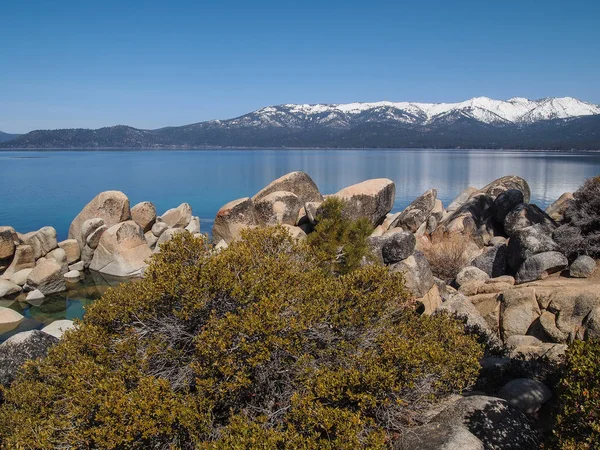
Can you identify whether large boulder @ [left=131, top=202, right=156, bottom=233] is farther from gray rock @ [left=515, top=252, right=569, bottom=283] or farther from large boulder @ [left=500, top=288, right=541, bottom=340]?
large boulder @ [left=500, top=288, right=541, bottom=340]

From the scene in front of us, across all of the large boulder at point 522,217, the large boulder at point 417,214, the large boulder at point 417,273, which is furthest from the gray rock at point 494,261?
the large boulder at point 417,214

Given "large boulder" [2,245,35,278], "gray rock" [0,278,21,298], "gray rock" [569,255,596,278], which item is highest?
"gray rock" [569,255,596,278]

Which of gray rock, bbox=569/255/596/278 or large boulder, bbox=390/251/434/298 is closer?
gray rock, bbox=569/255/596/278

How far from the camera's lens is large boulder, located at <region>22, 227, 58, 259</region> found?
2980 cm

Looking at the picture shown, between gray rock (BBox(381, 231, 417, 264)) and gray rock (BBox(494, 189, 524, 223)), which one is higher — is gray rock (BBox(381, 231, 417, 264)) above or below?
below

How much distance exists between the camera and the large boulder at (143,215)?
116ft

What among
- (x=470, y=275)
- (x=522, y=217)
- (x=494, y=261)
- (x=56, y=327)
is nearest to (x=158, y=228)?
(x=56, y=327)

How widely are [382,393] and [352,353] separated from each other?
1102 mm

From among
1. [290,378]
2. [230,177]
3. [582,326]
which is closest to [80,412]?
[290,378]

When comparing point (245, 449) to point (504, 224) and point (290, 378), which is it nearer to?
point (290, 378)

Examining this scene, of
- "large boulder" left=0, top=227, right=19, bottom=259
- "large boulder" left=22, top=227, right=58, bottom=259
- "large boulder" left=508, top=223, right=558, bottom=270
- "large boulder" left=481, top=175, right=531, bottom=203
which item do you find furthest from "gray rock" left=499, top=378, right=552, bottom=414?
"large boulder" left=22, top=227, right=58, bottom=259

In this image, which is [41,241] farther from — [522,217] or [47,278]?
[522,217]

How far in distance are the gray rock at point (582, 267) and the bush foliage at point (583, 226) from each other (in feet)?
2.85

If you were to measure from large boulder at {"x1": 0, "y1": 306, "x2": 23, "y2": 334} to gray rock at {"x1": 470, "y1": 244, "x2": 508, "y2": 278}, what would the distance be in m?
24.4
